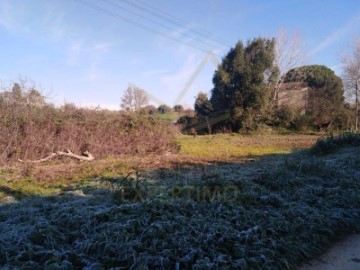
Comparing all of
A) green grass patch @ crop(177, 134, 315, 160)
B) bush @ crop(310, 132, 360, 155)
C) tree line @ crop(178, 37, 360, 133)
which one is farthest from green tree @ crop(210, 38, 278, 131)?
bush @ crop(310, 132, 360, 155)

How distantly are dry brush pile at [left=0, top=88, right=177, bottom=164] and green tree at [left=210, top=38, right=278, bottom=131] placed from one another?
8.65m

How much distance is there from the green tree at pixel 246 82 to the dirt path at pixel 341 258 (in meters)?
14.6

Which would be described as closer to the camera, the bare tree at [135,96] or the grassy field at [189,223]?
the grassy field at [189,223]

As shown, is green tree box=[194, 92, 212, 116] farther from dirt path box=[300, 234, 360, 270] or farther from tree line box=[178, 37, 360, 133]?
dirt path box=[300, 234, 360, 270]

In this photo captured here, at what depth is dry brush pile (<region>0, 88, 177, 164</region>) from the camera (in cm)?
793

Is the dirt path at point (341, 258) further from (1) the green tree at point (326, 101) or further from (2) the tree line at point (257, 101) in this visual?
(1) the green tree at point (326, 101)

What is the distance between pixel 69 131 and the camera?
861 centimetres

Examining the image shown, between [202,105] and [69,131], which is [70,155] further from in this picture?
[202,105]

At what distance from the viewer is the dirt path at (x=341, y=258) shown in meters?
2.76

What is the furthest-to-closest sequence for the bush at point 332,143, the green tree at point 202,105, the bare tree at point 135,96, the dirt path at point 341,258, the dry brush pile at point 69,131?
1. the green tree at point 202,105
2. the bare tree at point 135,96
3. the bush at point 332,143
4. the dry brush pile at point 69,131
5. the dirt path at point 341,258

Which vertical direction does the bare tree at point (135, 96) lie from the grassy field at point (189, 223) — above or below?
above

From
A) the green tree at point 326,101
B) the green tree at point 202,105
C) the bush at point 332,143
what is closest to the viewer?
the bush at point 332,143

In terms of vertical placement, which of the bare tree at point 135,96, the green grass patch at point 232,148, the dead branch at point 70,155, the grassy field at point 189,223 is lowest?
the grassy field at point 189,223

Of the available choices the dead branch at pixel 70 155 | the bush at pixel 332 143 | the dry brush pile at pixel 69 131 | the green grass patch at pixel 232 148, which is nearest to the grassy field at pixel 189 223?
the dead branch at pixel 70 155
